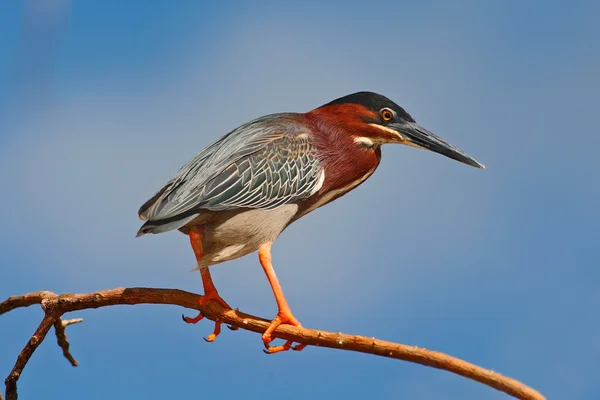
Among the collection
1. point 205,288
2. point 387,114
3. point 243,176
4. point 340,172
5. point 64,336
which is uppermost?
point 387,114

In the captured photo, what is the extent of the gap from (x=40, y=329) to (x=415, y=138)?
8.80 feet

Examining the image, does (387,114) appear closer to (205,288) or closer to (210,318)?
(205,288)

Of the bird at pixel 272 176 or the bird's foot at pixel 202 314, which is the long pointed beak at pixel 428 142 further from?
the bird's foot at pixel 202 314

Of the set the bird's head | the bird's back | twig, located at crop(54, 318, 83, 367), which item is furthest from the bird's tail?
the bird's head

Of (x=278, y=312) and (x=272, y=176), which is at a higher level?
(x=272, y=176)

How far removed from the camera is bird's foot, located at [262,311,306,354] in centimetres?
461

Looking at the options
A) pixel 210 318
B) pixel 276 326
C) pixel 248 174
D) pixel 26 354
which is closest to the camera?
pixel 276 326

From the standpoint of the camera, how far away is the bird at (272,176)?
188 inches

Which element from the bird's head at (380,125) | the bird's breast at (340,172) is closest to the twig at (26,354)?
the bird's breast at (340,172)

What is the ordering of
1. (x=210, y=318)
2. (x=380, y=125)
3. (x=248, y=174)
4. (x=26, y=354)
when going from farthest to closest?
(x=380, y=125) → (x=248, y=174) → (x=26, y=354) → (x=210, y=318)

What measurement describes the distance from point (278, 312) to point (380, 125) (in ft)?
4.78

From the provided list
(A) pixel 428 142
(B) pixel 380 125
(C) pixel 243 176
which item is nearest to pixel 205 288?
(C) pixel 243 176

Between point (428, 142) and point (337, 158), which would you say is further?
point (428, 142)

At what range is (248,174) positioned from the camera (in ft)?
16.4
